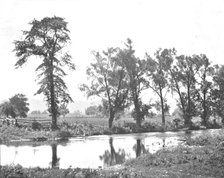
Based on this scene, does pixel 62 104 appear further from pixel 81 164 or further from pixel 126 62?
pixel 81 164

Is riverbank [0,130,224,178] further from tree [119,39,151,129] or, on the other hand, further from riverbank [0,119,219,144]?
tree [119,39,151,129]

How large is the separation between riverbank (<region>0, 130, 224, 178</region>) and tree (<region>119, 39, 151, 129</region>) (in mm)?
44672

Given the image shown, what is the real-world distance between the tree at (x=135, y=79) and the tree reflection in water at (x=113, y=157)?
35953 mm

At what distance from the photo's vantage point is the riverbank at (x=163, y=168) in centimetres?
1609

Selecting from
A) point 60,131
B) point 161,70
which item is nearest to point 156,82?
point 161,70

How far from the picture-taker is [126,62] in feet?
228

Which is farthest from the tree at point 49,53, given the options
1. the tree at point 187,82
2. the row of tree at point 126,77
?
the tree at point 187,82

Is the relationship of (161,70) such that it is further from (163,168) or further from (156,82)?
(163,168)

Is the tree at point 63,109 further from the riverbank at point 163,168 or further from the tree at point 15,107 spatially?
the riverbank at point 163,168

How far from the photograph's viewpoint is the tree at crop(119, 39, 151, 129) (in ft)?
230

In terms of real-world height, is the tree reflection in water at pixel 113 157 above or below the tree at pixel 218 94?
below

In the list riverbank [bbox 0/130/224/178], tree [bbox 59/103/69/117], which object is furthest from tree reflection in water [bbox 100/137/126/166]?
tree [bbox 59/103/69/117]

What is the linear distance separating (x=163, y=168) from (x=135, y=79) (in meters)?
52.1

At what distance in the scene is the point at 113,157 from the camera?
29984mm
